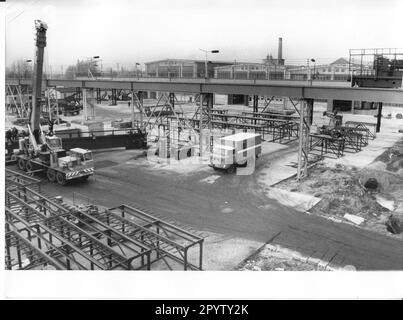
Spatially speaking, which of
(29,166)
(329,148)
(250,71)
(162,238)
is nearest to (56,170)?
(29,166)

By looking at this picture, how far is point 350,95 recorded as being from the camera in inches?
899

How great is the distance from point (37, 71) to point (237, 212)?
16.8 m

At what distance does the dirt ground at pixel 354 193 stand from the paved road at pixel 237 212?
1.47 metres

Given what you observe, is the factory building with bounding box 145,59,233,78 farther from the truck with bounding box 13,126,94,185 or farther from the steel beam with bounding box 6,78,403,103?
the truck with bounding box 13,126,94,185

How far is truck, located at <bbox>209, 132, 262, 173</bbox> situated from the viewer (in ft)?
92.9

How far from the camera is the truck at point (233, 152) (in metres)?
28.3

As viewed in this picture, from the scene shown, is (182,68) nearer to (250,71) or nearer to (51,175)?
(250,71)

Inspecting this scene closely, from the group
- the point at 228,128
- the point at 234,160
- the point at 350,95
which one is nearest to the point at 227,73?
the point at 228,128

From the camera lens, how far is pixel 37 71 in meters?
25.5

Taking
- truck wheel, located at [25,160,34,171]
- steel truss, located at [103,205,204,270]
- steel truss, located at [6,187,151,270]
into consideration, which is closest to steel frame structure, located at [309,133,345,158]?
steel truss, located at [103,205,204,270]

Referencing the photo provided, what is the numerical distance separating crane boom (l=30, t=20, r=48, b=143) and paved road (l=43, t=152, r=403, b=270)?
5.02 m

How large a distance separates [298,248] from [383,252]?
145 inches

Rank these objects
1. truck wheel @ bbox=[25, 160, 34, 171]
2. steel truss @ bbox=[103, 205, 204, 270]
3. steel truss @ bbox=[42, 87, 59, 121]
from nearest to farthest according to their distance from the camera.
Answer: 1. steel truss @ bbox=[103, 205, 204, 270]
2. truck wheel @ bbox=[25, 160, 34, 171]
3. steel truss @ bbox=[42, 87, 59, 121]

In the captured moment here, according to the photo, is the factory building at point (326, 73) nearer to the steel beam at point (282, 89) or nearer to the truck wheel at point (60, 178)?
the steel beam at point (282, 89)
